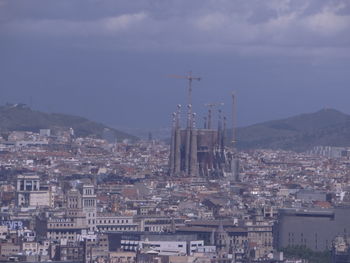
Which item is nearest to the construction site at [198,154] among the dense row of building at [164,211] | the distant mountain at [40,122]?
the dense row of building at [164,211]

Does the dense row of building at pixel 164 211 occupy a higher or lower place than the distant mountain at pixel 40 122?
lower

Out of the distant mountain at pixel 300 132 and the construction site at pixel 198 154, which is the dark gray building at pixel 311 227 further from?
the distant mountain at pixel 300 132

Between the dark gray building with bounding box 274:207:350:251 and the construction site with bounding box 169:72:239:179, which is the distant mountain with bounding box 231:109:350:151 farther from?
the dark gray building with bounding box 274:207:350:251

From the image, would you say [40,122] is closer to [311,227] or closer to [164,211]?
[164,211]

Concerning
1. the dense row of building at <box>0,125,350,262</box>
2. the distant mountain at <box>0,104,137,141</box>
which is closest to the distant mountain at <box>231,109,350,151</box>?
the distant mountain at <box>0,104,137,141</box>

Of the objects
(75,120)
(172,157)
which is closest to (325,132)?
(75,120)
